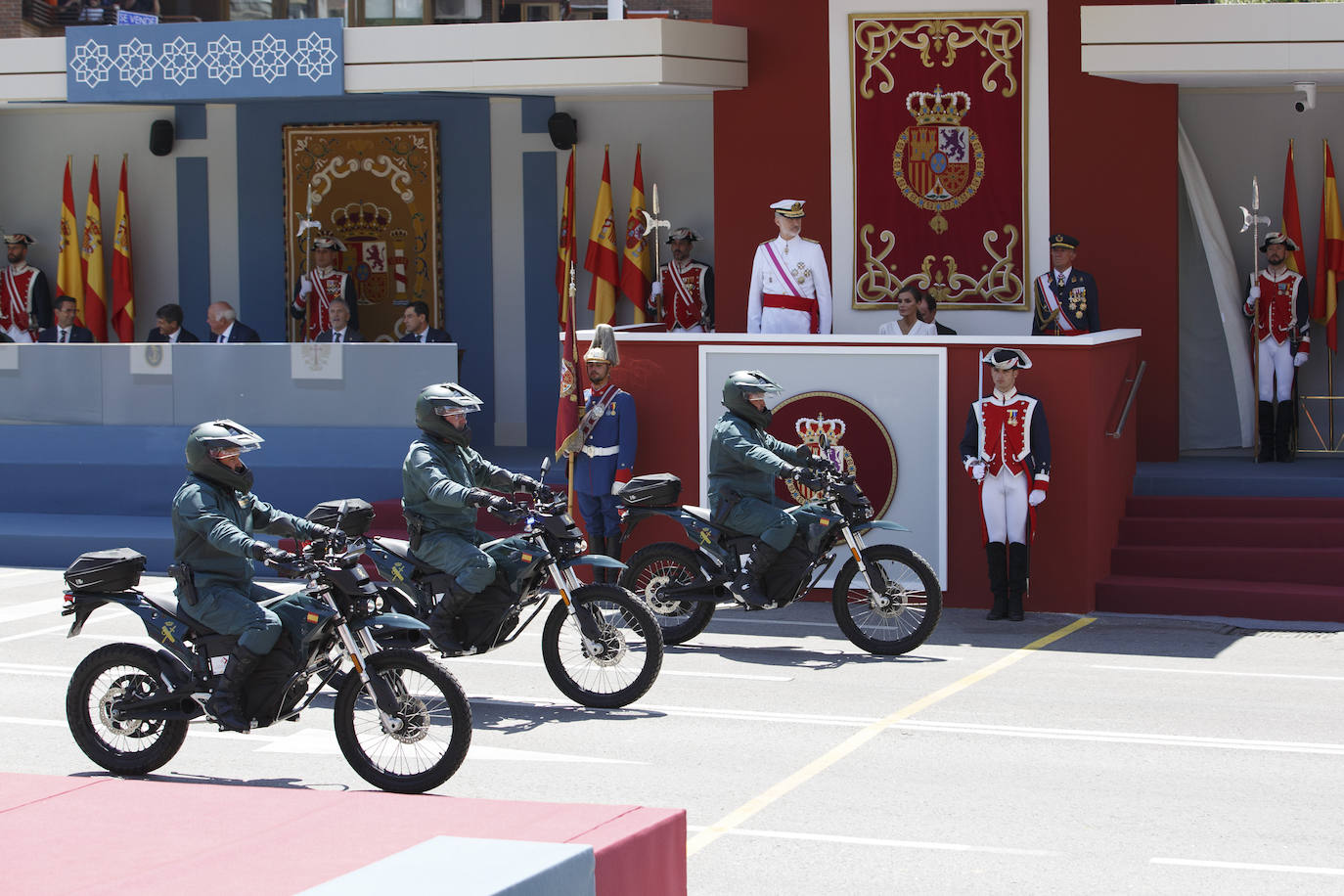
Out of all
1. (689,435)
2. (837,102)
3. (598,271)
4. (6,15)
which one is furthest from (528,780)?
(6,15)

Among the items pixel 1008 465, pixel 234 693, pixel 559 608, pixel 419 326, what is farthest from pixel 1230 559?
pixel 234 693

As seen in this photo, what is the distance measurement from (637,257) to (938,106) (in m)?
3.87

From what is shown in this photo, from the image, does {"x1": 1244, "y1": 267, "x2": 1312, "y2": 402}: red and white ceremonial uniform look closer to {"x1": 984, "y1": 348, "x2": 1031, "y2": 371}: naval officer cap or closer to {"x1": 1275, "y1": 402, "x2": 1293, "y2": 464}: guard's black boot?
{"x1": 1275, "y1": 402, "x2": 1293, "y2": 464}: guard's black boot

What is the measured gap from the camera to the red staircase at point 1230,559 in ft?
44.6

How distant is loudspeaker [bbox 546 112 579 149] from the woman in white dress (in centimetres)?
475

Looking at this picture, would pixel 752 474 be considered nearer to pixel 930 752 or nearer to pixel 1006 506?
pixel 1006 506

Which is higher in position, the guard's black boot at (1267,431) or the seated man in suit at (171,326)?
the seated man in suit at (171,326)

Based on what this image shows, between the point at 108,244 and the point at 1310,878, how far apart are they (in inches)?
661

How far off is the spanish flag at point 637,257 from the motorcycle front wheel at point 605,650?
8.74m

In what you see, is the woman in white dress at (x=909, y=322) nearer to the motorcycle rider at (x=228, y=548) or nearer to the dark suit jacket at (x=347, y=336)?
the dark suit jacket at (x=347, y=336)

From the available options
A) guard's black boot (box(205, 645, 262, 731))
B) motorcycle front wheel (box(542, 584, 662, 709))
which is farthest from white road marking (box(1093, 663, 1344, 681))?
guard's black boot (box(205, 645, 262, 731))

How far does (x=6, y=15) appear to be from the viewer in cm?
2541

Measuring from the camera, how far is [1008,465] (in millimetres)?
13367

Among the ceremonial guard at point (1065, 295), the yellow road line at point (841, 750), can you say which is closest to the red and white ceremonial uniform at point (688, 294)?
the ceremonial guard at point (1065, 295)
